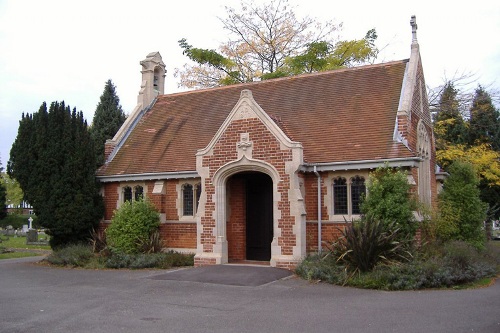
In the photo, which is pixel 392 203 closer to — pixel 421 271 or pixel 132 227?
pixel 421 271

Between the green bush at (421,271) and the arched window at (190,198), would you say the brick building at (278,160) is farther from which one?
the green bush at (421,271)

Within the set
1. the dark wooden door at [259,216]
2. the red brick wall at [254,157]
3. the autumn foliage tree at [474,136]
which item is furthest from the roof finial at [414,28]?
the autumn foliage tree at [474,136]

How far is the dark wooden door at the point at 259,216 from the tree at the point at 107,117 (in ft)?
40.1

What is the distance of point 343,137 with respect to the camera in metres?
15.9

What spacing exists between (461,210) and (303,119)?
5812mm

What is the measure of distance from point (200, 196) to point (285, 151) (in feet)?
11.2

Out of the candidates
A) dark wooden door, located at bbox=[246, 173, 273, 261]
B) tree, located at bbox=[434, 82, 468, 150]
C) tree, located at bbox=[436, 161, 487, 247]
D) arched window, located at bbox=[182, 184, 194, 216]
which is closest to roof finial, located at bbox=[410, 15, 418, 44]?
tree, located at bbox=[436, 161, 487, 247]

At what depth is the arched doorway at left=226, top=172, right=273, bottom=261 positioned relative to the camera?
1672 centimetres

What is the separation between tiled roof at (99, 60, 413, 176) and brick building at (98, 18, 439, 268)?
1.9 inches

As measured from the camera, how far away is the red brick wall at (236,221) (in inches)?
665

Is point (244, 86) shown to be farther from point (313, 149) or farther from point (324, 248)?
point (324, 248)

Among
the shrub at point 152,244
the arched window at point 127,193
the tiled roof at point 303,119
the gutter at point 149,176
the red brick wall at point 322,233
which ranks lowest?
the shrub at point 152,244

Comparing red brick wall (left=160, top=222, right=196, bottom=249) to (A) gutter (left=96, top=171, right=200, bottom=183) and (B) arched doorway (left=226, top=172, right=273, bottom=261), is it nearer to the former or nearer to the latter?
(B) arched doorway (left=226, top=172, right=273, bottom=261)

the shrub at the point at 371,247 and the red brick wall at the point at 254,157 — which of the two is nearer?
the shrub at the point at 371,247
